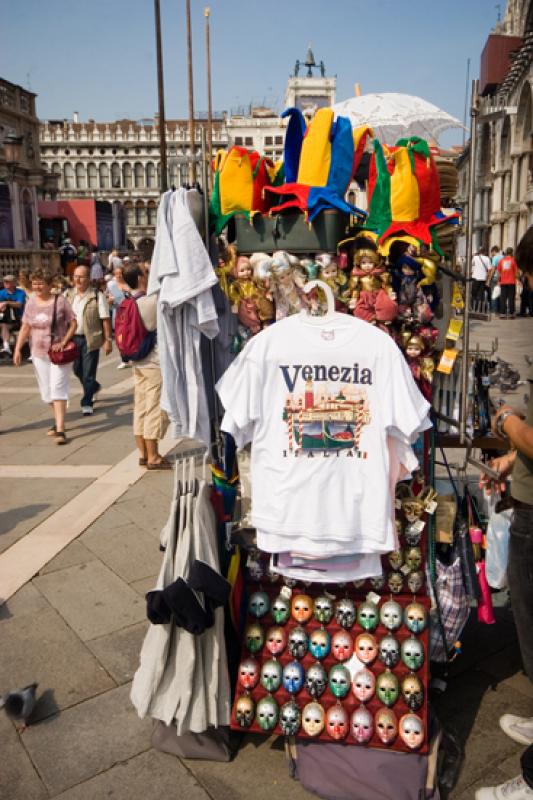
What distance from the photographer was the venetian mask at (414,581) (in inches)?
106

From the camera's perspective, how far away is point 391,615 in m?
2.64

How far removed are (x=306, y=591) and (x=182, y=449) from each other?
0.83 m

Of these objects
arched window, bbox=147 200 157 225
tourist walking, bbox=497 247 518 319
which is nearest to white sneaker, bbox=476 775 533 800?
tourist walking, bbox=497 247 518 319

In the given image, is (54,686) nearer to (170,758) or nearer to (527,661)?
(170,758)

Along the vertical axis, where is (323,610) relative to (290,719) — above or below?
above

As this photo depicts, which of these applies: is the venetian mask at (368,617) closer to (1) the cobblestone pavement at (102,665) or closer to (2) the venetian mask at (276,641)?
(2) the venetian mask at (276,641)

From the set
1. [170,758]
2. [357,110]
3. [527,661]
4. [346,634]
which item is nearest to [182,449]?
[346,634]

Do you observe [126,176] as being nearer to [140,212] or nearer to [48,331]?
[140,212]

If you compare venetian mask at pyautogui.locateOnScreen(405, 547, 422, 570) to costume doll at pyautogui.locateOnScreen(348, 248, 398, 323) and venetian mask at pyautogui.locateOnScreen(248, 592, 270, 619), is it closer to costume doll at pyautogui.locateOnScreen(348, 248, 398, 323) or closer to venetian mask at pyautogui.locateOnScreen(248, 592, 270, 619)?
venetian mask at pyautogui.locateOnScreen(248, 592, 270, 619)

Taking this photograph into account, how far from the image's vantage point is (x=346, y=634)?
2666 millimetres

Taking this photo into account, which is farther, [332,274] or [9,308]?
[9,308]

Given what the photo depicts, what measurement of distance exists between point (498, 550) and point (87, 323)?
6.33 m

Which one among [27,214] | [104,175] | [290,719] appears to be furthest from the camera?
[104,175]

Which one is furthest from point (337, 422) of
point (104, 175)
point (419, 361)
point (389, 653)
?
point (104, 175)
